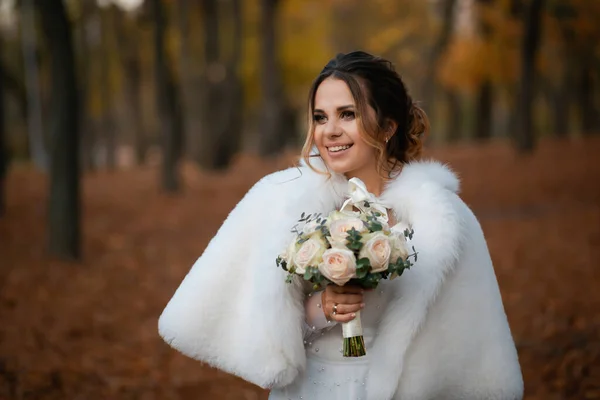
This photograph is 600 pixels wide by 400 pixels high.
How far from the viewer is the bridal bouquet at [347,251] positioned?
2398mm

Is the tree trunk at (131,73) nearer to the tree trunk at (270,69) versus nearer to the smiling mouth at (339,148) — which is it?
the tree trunk at (270,69)

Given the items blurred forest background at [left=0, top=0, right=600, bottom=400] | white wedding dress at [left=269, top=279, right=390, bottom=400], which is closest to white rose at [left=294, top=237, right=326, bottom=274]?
white wedding dress at [left=269, top=279, right=390, bottom=400]

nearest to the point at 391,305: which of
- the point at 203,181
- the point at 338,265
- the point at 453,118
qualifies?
the point at 338,265

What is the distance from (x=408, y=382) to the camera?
278cm

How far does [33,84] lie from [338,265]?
2710cm

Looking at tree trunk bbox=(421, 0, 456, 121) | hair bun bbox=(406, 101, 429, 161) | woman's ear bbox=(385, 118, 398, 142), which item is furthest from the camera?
tree trunk bbox=(421, 0, 456, 121)

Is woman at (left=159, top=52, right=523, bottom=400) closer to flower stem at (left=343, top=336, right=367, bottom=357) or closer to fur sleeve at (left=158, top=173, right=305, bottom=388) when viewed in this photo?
fur sleeve at (left=158, top=173, right=305, bottom=388)

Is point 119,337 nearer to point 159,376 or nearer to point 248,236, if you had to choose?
point 159,376

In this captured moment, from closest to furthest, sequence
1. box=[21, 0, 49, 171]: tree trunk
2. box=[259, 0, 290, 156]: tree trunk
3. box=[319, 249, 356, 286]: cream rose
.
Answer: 1. box=[319, 249, 356, 286]: cream rose
2. box=[259, 0, 290, 156]: tree trunk
3. box=[21, 0, 49, 171]: tree trunk

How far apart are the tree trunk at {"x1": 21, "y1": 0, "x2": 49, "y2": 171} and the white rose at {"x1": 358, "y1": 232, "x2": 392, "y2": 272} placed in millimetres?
23096

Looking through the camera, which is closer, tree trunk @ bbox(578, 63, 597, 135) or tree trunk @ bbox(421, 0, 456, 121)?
tree trunk @ bbox(421, 0, 456, 121)

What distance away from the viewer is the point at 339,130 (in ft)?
9.51

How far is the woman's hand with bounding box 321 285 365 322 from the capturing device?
2.60 meters

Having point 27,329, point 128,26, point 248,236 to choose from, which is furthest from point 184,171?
point 248,236
